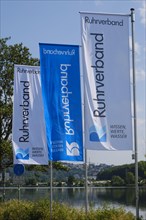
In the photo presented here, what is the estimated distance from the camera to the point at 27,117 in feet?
67.4

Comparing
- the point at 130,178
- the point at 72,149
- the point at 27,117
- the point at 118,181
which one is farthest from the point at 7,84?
the point at 118,181

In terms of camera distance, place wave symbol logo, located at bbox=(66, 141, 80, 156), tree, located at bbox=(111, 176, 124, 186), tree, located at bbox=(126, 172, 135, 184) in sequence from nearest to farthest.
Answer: wave symbol logo, located at bbox=(66, 141, 80, 156)
tree, located at bbox=(126, 172, 135, 184)
tree, located at bbox=(111, 176, 124, 186)

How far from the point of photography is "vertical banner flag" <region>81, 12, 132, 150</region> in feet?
48.0

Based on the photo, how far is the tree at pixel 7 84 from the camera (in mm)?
29750

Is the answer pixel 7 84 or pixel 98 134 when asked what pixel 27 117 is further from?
pixel 7 84

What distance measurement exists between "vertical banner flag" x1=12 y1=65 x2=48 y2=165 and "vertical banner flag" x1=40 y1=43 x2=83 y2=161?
3.64 m

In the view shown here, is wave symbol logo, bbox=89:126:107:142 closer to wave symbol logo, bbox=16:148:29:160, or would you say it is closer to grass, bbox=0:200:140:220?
grass, bbox=0:200:140:220

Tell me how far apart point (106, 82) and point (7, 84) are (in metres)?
17.6

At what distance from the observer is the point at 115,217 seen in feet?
49.6

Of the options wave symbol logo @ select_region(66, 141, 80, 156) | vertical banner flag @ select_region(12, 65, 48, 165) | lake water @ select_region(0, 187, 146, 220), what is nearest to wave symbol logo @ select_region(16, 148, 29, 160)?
vertical banner flag @ select_region(12, 65, 48, 165)

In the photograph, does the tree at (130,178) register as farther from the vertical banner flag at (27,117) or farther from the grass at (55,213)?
the vertical banner flag at (27,117)

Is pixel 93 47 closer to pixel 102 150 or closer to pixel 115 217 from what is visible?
pixel 102 150

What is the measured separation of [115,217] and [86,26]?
6143 millimetres

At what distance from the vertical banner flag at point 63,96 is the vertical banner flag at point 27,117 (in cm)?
364
